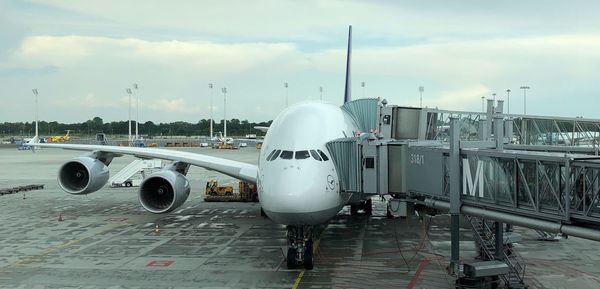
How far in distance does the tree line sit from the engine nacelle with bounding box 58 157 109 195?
475 feet

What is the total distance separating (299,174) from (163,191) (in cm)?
985

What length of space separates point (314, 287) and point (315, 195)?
6.84ft

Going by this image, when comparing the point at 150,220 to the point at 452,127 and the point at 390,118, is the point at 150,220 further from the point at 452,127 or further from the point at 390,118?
the point at 452,127

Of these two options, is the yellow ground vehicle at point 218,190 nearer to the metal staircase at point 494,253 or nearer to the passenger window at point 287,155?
the passenger window at point 287,155

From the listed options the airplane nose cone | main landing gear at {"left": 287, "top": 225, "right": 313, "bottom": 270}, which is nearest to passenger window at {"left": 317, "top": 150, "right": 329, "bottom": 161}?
the airplane nose cone

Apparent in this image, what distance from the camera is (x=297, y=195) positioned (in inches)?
498

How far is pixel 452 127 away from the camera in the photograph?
10.9 metres

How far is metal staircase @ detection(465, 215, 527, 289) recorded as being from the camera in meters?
12.4

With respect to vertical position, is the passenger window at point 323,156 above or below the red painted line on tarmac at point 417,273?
above

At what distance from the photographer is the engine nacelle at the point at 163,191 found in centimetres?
2044

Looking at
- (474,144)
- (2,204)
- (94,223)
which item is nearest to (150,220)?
(94,223)

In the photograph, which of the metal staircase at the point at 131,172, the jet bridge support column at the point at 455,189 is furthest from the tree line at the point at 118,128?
the jet bridge support column at the point at 455,189

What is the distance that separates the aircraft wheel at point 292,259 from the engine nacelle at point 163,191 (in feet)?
24.7

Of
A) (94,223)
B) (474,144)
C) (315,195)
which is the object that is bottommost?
(94,223)
